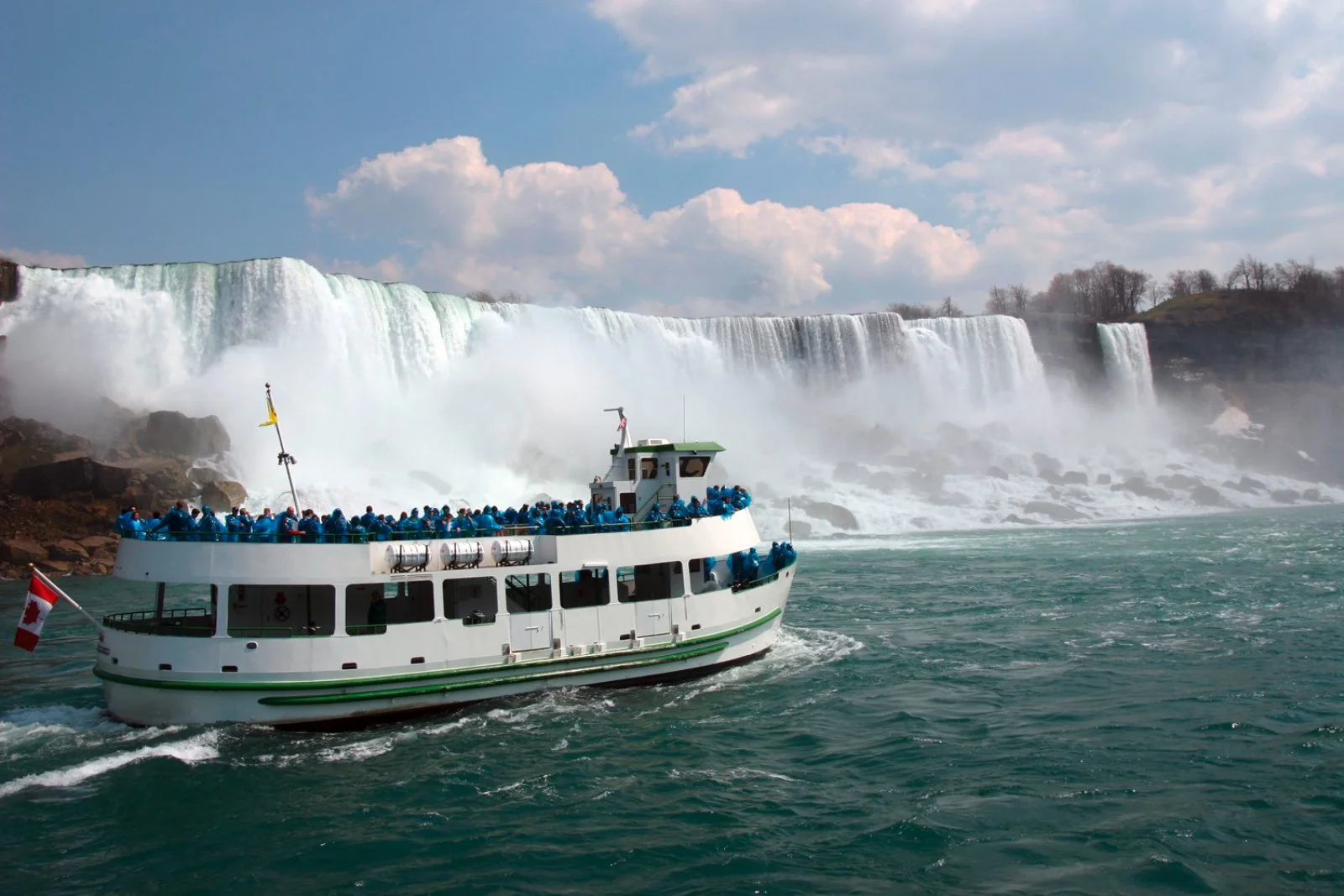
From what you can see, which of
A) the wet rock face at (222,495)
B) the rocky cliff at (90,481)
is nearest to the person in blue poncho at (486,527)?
the wet rock face at (222,495)

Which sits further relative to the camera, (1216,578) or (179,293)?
(179,293)

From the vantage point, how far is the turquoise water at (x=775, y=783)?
9.12 m

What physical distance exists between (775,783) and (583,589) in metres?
6.55

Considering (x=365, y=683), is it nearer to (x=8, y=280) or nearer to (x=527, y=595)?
(x=527, y=595)

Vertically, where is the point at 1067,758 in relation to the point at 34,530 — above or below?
below

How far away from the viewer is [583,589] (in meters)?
17.2

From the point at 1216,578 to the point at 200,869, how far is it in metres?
25.8

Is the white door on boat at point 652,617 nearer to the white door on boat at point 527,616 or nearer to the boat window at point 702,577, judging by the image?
the boat window at point 702,577

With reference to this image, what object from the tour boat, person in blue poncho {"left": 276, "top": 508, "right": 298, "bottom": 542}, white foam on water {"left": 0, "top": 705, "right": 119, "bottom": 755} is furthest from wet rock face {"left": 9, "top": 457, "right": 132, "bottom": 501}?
person in blue poncho {"left": 276, "top": 508, "right": 298, "bottom": 542}

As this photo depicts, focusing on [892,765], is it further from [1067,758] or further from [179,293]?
[179,293]

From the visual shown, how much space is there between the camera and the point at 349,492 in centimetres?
4025

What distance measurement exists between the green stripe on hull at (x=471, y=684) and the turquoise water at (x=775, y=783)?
15.7 inches

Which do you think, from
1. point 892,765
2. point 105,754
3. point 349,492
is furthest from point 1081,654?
point 349,492

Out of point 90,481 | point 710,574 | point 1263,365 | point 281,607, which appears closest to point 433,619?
point 281,607
